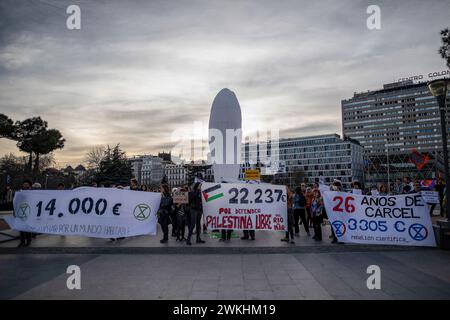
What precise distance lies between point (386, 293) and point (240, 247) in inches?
173

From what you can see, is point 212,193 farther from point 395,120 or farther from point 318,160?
point 395,120

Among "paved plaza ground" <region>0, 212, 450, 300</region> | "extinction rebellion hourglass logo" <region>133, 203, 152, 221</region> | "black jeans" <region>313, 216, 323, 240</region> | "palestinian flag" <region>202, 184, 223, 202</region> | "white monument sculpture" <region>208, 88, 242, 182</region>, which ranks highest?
"white monument sculpture" <region>208, 88, 242, 182</region>

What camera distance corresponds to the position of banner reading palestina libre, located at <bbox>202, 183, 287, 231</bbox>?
1004cm

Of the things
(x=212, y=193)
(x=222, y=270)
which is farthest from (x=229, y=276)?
(x=212, y=193)

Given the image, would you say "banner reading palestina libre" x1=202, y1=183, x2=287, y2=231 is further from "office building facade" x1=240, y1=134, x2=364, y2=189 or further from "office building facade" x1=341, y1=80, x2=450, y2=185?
"office building facade" x1=341, y1=80, x2=450, y2=185

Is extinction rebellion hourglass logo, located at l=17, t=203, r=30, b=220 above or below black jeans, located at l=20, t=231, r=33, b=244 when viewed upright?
above

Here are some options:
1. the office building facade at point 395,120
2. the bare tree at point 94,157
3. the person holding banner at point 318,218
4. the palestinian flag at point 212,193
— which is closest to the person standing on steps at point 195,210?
the palestinian flag at point 212,193

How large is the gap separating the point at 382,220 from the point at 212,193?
18.9ft

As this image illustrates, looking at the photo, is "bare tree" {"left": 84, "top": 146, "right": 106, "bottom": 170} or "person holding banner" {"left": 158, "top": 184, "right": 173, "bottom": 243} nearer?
"person holding banner" {"left": 158, "top": 184, "right": 173, "bottom": 243}

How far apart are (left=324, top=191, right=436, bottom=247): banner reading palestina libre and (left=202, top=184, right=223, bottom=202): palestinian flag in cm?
379

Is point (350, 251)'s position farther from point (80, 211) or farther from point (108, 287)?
point (80, 211)

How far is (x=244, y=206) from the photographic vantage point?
1021cm

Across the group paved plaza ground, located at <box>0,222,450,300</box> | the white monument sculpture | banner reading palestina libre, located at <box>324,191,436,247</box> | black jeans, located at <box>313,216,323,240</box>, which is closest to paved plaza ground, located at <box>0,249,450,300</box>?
paved plaza ground, located at <box>0,222,450,300</box>
